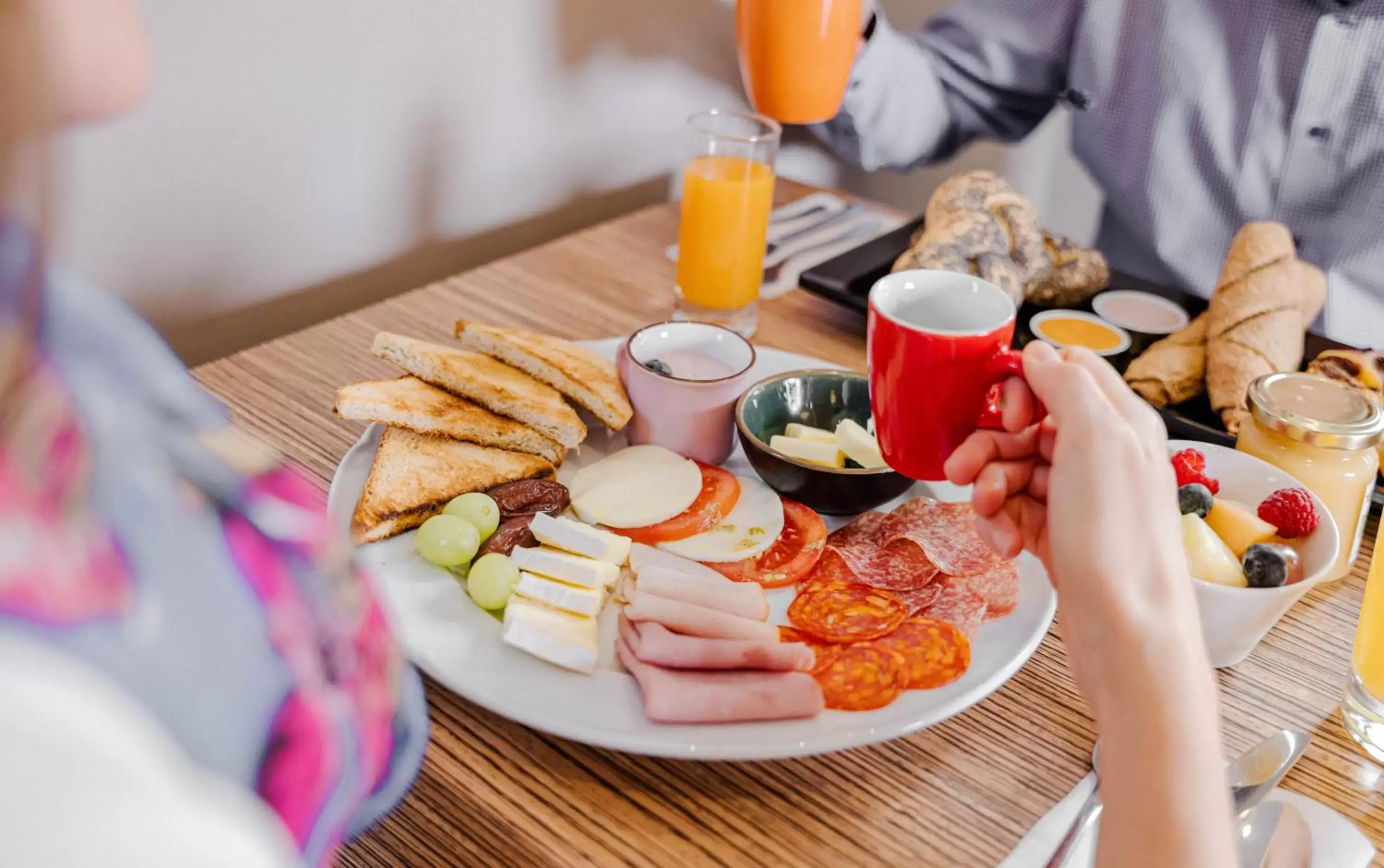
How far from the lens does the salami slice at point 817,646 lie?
0.82 m

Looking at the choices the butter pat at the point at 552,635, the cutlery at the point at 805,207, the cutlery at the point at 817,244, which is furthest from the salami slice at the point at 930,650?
the cutlery at the point at 805,207

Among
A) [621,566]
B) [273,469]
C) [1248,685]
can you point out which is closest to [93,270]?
[621,566]

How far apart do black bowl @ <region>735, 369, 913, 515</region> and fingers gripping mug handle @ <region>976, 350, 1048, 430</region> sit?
8.6 inches

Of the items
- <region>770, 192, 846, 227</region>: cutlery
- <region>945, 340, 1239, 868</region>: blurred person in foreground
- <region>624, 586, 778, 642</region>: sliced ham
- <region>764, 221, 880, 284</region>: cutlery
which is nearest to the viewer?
<region>945, 340, 1239, 868</region>: blurred person in foreground

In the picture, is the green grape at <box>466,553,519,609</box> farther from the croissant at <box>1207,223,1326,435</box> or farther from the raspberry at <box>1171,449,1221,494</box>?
the croissant at <box>1207,223,1326,435</box>

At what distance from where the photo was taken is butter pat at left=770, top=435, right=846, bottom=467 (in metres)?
1.05

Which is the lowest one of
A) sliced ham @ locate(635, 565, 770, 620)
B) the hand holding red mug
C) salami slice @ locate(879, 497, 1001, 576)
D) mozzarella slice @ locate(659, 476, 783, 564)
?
mozzarella slice @ locate(659, 476, 783, 564)

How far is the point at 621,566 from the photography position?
0.92 meters

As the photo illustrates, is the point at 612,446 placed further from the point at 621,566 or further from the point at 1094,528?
the point at 1094,528

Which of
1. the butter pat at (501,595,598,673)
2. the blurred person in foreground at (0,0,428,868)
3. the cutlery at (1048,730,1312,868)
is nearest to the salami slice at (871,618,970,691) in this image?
the cutlery at (1048,730,1312,868)

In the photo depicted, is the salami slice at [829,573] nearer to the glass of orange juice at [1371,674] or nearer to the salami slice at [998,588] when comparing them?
the salami slice at [998,588]

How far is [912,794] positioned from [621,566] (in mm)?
291

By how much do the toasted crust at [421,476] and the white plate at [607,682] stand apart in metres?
0.02

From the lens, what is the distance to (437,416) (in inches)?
41.4
